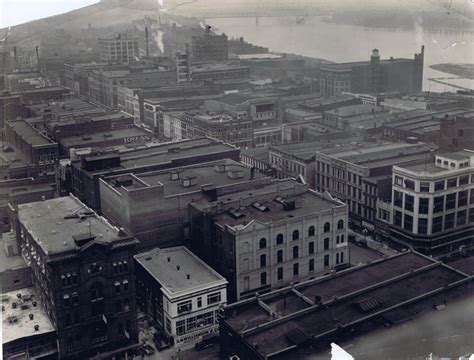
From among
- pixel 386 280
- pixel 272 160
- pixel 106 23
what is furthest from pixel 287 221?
pixel 106 23

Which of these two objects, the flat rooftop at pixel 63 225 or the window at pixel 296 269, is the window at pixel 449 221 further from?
the flat rooftop at pixel 63 225

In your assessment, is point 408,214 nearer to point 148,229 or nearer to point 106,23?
point 148,229

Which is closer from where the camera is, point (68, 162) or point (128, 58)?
point (68, 162)

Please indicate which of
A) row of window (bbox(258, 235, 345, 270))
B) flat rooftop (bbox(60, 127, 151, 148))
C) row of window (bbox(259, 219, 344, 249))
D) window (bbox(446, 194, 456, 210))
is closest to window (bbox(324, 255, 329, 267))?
row of window (bbox(258, 235, 345, 270))

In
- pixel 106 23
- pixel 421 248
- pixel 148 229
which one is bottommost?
pixel 421 248

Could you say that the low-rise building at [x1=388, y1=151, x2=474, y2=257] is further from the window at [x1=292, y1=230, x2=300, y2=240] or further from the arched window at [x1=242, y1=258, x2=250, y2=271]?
the arched window at [x1=242, y1=258, x2=250, y2=271]

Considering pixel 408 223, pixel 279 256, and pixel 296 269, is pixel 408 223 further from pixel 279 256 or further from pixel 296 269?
pixel 279 256

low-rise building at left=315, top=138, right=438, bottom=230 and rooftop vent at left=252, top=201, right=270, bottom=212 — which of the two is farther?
low-rise building at left=315, top=138, right=438, bottom=230
